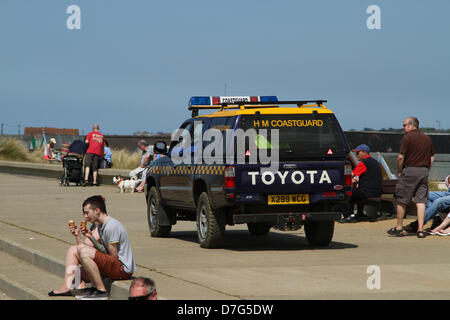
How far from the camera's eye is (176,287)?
922 centimetres

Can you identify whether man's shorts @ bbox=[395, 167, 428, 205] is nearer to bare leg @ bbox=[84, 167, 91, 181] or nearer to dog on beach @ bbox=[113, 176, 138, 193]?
dog on beach @ bbox=[113, 176, 138, 193]

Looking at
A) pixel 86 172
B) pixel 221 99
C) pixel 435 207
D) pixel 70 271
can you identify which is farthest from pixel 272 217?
pixel 86 172

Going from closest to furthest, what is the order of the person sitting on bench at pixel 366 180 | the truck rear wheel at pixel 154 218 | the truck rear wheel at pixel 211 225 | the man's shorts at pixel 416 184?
1. the truck rear wheel at pixel 211 225
2. the man's shorts at pixel 416 184
3. the truck rear wheel at pixel 154 218
4. the person sitting on bench at pixel 366 180

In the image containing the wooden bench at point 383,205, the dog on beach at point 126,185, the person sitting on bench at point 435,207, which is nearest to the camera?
the person sitting on bench at point 435,207

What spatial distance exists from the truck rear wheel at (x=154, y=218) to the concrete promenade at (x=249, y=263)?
0.69 feet

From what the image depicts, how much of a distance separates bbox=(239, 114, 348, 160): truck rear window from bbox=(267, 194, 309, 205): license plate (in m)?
0.54

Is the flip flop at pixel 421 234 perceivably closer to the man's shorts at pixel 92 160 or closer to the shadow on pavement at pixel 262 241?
the shadow on pavement at pixel 262 241

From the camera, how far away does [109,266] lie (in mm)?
9406

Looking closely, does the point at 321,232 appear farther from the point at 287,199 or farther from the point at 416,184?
the point at 416,184

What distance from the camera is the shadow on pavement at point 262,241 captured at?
1397cm

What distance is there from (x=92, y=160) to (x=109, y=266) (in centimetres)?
2000

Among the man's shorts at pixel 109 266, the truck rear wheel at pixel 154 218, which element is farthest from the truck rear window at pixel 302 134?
the man's shorts at pixel 109 266
